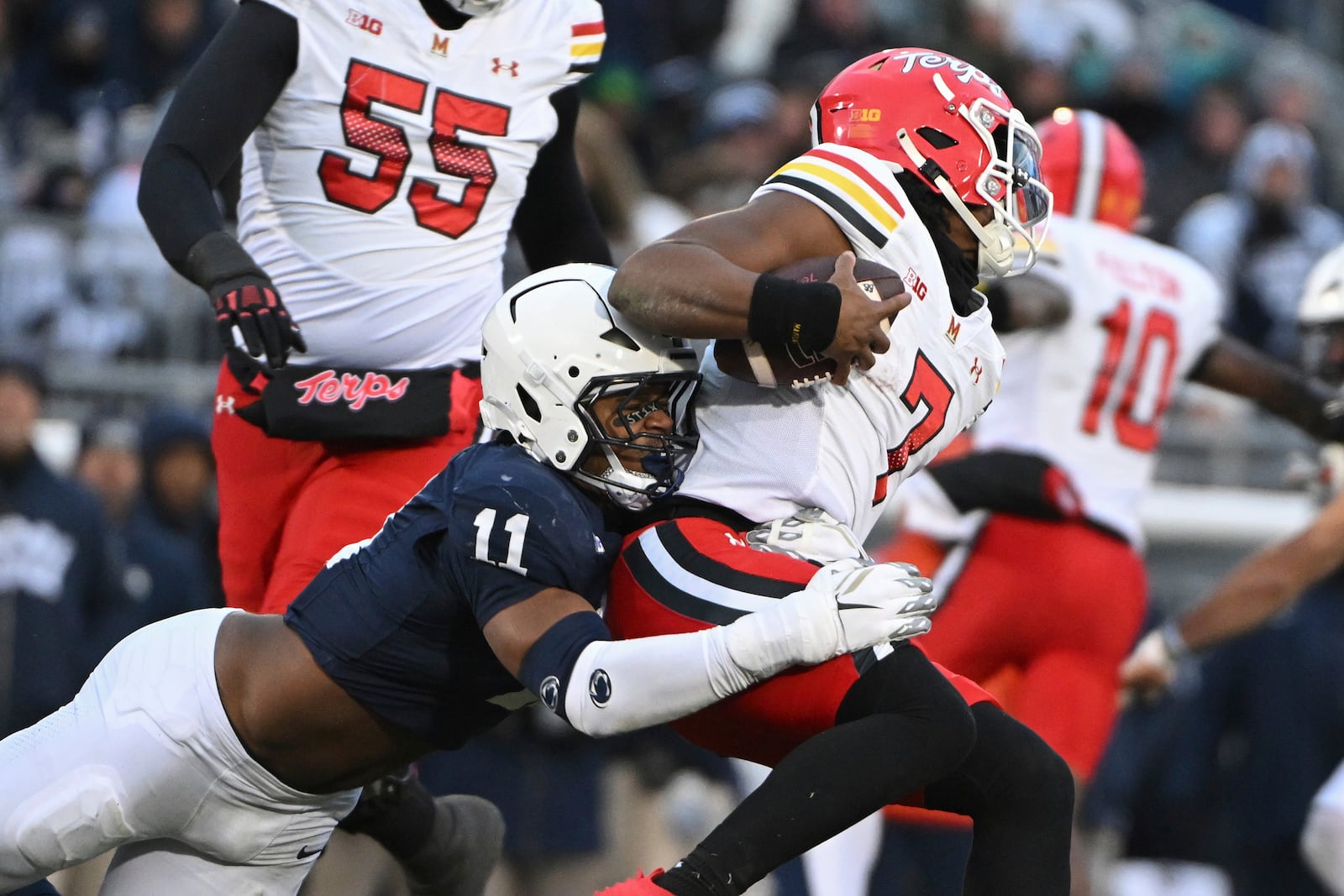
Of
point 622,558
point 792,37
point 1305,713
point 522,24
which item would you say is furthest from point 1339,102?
Answer: point 622,558

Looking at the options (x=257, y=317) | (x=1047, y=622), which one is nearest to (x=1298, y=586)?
A: (x=1047, y=622)

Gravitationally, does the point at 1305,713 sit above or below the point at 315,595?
below

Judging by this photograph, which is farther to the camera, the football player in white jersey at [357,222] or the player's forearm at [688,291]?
the football player in white jersey at [357,222]

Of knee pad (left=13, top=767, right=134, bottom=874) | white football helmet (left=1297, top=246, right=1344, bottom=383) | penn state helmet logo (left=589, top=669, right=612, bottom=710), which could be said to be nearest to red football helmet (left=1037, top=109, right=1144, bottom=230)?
white football helmet (left=1297, top=246, right=1344, bottom=383)

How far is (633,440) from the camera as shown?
342 centimetres

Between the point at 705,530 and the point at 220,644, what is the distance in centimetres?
93

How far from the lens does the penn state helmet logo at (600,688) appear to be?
10.1 ft

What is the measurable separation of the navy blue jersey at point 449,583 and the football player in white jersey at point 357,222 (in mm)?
563

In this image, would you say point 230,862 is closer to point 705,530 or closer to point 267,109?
point 705,530

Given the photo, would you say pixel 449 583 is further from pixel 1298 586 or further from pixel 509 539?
pixel 1298 586

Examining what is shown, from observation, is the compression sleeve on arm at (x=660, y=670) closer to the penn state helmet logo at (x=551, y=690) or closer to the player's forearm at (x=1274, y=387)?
the penn state helmet logo at (x=551, y=690)

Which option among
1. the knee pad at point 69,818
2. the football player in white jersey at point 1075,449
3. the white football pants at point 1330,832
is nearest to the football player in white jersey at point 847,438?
the knee pad at point 69,818

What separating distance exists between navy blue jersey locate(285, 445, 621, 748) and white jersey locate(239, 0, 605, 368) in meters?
0.74

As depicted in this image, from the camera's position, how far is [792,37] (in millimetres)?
11742
